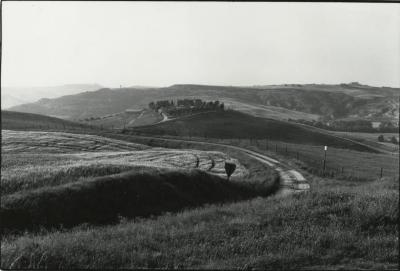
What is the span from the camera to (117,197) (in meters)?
23.6

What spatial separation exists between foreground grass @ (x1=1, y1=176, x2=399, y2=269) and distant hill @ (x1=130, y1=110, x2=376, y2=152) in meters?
37.5

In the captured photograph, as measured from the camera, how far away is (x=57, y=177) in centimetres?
2517

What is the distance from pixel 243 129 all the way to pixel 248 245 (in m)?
68.2

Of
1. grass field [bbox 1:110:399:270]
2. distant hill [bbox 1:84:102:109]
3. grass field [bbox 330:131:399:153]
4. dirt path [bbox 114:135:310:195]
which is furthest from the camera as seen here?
grass field [bbox 330:131:399:153]

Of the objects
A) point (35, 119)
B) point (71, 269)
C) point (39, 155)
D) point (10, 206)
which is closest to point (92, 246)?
point (71, 269)

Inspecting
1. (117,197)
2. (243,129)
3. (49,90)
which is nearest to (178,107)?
(243,129)

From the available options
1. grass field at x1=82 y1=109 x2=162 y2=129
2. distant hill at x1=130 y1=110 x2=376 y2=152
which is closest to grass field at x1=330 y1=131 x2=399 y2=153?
distant hill at x1=130 y1=110 x2=376 y2=152

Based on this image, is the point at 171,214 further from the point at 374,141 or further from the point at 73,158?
the point at 374,141

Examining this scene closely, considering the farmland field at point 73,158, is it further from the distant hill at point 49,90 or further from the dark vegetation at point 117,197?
the distant hill at point 49,90

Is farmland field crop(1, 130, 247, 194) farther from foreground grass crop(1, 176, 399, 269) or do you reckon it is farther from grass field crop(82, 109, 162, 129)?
grass field crop(82, 109, 162, 129)

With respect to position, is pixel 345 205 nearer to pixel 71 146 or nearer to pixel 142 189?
pixel 142 189

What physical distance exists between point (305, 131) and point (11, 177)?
7419 centimetres

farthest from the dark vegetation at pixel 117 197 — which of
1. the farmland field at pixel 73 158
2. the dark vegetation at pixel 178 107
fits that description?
the dark vegetation at pixel 178 107

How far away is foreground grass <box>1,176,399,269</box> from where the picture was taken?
31.1 ft
